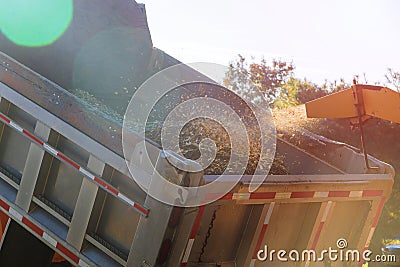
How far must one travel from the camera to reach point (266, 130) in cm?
525

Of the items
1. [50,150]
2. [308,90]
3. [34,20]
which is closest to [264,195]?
[50,150]

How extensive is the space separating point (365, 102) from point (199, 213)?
7.11ft

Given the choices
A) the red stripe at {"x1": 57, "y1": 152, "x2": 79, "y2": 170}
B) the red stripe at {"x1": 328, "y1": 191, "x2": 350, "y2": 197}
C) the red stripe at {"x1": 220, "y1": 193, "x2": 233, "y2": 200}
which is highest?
the red stripe at {"x1": 328, "y1": 191, "x2": 350, "y2": 197}

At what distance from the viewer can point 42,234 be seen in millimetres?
3570

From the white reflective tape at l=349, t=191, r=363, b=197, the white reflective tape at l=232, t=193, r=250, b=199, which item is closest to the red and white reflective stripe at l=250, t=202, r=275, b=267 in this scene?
the white reflective tape at l=232, t=193, r=250, b=199

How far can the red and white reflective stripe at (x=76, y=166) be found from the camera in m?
3.17

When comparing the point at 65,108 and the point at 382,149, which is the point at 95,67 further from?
the point at 382,149

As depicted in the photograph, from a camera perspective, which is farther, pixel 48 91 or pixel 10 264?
pixel 10 264

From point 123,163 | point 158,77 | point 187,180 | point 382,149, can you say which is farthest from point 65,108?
point 382,149

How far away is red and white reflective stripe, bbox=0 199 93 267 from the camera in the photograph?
3.40 meters

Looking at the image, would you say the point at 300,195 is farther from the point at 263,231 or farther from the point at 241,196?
the point at 241,196

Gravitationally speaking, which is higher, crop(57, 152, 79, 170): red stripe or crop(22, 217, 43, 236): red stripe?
crop(57, 152, 79, 170): red stripe

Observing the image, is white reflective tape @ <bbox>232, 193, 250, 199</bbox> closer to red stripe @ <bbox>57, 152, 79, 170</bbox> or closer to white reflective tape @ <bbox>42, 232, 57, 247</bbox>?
red stripe @ <bbox>57, 152, 79, 170</bbox>

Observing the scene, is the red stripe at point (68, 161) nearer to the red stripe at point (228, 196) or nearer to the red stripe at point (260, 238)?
the red stripe at point (228, 196)
